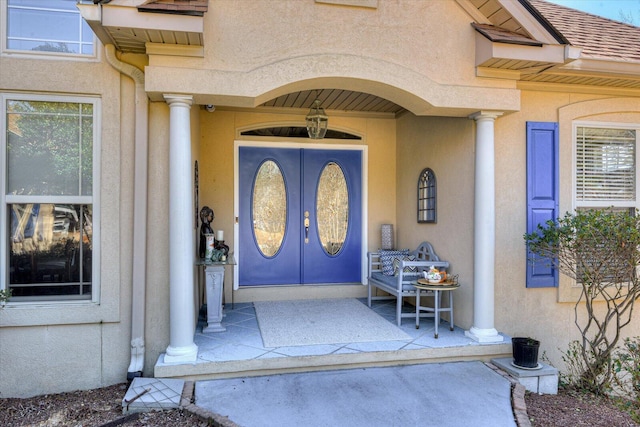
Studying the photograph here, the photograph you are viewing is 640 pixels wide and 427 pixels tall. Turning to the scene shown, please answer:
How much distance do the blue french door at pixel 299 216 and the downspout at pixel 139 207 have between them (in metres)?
2.31

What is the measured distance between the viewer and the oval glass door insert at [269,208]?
6312 millimetres

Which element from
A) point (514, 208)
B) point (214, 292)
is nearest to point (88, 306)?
point (214, 292)

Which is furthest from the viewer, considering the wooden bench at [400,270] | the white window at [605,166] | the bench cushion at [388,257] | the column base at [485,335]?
the bench cushion at [388,257]

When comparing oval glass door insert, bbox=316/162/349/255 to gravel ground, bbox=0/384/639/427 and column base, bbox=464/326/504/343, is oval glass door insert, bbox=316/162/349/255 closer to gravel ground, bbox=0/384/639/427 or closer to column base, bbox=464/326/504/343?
column base, bbox=464/326/504/343

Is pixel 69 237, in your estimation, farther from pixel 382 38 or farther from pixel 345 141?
pixel 345 141

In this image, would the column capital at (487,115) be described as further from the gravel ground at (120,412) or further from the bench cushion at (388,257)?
the gravel ground at (120,412)

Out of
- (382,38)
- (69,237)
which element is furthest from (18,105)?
(382,38)

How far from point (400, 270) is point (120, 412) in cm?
309

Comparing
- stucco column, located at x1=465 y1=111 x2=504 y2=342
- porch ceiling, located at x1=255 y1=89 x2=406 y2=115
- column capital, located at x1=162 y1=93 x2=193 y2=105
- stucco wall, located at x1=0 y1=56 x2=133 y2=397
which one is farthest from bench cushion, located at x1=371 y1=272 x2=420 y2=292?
column capital, located at x1=162 y1=93 x2=193 y2=105

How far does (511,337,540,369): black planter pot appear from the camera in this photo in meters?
4.02

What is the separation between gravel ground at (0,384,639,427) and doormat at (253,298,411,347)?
4.13 ft

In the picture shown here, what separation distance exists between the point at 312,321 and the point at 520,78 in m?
3.62

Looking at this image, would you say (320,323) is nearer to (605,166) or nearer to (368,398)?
(368,398)

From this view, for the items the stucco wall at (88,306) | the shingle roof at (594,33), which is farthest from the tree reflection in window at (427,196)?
the stucco wall at (88,306)
